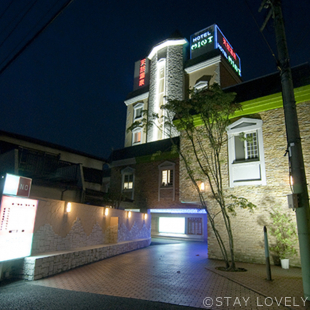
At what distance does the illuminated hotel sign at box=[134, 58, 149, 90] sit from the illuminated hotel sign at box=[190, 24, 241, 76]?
19.6 ft

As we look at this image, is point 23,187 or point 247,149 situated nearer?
point 23,187

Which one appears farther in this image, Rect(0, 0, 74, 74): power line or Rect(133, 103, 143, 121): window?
Rect(133, 103, 143, 121): window

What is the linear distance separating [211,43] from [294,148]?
19.3 metres

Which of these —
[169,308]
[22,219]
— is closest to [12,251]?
[22,219]

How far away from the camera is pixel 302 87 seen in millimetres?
9469

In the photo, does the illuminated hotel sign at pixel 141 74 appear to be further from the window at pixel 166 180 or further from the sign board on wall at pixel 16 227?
the sign board on wall at pixel 16 227

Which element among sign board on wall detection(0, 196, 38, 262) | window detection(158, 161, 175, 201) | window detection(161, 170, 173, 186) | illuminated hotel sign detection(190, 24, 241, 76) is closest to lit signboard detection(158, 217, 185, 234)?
window detection(158, 161, 175, 201)

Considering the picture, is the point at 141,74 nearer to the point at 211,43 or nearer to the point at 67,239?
the point at 211,43

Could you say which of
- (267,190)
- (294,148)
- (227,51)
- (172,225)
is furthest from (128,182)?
(294,148)

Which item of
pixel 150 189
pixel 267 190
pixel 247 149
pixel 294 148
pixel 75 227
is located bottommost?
pixel 75 227

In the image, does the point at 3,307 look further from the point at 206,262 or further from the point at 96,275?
the point at 206,262

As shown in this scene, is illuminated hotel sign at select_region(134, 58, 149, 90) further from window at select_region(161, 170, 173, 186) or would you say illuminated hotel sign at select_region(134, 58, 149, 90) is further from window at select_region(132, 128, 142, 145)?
window at select_region(161, 170, 173, 186)

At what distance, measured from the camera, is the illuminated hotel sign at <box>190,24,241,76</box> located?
21969mm

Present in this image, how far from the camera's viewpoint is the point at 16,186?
654cm
